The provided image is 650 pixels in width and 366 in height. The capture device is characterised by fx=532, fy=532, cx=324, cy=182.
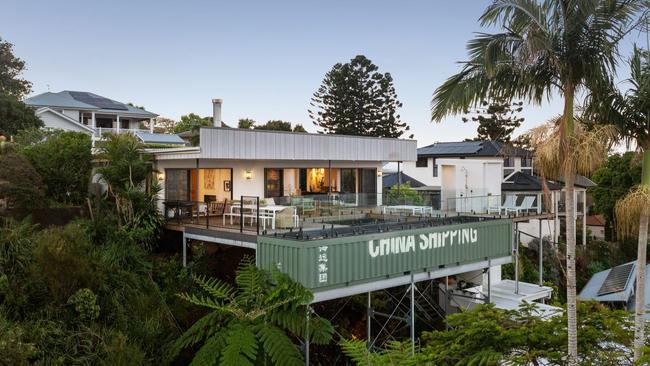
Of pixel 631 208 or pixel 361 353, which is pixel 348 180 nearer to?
pixel 631 208

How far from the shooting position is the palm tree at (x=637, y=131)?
7494mm

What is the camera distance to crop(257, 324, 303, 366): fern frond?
10.3 metres

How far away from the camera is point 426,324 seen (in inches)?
664

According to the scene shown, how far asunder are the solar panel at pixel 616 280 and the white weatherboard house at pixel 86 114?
26428 mm

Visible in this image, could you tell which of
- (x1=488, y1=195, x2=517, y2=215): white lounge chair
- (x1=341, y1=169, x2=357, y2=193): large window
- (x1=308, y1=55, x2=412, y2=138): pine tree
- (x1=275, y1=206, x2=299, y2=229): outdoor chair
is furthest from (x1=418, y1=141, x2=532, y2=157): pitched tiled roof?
(x1=275, y1=206, x2=299, y2=229): outdoor chair

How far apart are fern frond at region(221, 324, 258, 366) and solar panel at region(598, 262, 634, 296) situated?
1716 centimetres

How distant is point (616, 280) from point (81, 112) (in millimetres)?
36320

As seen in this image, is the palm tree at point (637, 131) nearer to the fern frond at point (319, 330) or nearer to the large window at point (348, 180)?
the fern frond at point (319, 330)

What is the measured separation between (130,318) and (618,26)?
427 inches

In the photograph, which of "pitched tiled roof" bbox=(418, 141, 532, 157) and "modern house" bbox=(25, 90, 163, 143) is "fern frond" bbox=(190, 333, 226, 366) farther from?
"modern house" bbox=(25, 90, 163, 143)

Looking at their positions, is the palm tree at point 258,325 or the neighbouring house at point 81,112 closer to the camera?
the palm tree at point 258,325

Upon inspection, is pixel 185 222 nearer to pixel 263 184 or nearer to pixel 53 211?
pixel 53 211

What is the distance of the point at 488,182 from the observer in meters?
23.6

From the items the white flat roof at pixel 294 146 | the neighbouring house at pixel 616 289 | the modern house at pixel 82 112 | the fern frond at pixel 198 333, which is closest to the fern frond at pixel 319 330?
the fern frond at pixel 198 333
